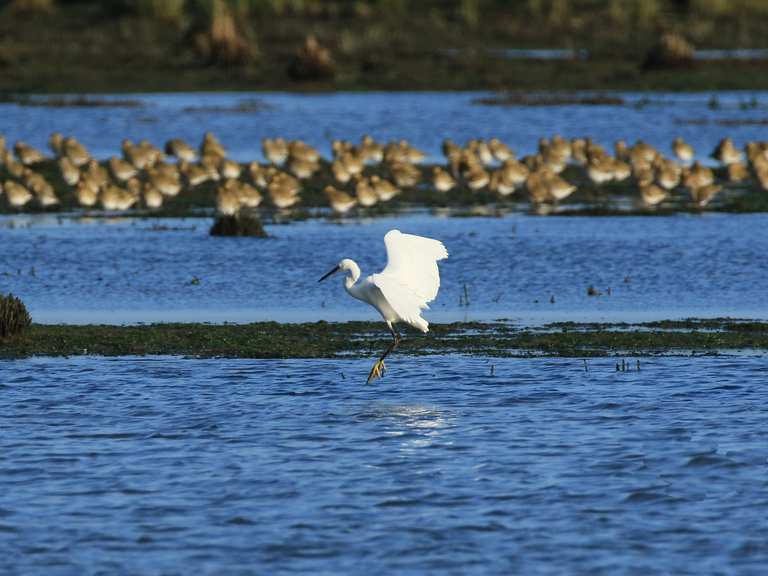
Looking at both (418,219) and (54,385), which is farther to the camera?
(418,219)

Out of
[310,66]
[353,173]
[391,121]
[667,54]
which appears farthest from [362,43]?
[353,173]

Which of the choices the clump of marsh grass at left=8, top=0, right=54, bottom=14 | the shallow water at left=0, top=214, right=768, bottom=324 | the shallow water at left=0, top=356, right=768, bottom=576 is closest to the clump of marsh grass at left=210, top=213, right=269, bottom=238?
the shallow water at left=0, top=214, right=768, bottom=324

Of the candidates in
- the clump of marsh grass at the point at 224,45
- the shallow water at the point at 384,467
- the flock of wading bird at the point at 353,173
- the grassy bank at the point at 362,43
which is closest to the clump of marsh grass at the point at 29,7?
the grassy bank at the point at 362,43

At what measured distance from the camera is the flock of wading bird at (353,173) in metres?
26.5

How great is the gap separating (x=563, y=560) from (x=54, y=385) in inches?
226

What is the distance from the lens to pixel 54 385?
1388 centimetres

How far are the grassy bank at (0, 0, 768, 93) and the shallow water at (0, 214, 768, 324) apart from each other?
22.4 meters

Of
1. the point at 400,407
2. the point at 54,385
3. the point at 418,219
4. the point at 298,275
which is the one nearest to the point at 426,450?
the point at 400,407

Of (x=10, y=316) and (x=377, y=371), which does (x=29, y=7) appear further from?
(x=377, y=371)

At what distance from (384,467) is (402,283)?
9.86 ft

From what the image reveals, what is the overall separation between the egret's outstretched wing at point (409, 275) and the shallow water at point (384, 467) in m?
0.61

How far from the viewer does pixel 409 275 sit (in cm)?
1431

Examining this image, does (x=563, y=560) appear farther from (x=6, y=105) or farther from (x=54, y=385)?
(x=6, y=105)

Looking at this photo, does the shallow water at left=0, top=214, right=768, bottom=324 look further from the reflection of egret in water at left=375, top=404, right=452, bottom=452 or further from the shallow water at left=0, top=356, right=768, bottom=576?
the reflection of egret in water at left=375, top=404, right=452, bottom=452
